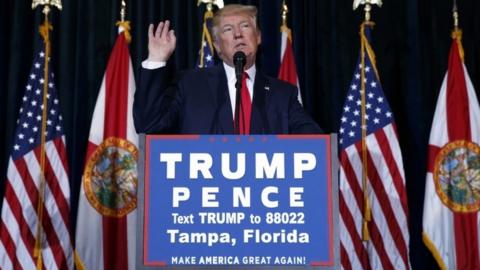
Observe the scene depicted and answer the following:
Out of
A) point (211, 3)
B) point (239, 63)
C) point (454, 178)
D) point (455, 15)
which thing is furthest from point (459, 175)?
point (239, 63)

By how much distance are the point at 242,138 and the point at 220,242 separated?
315 mm

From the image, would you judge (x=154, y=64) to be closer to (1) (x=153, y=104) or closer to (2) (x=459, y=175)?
(1) (x=153, y=104)

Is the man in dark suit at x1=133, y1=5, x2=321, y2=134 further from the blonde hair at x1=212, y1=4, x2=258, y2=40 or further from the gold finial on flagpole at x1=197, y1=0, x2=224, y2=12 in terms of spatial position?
the gold finial on flagpole at x1=197, y1=0, x2=224, y2=12

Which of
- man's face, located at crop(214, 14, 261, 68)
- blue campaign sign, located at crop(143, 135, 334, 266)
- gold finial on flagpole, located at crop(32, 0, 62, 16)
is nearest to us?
blue campaign sign, located at crop(143, 135, 334, 266)

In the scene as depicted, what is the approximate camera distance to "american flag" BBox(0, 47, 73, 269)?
16.1ft

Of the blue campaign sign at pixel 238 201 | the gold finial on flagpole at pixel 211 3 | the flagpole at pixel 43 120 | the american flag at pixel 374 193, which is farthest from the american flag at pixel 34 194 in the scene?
the blue campaign sign at pixel 238 201

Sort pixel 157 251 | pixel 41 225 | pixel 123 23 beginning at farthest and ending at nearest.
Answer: pixel 123 23, pixel 41 225, pixel 157 251

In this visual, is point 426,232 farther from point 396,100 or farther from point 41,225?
point 41,225

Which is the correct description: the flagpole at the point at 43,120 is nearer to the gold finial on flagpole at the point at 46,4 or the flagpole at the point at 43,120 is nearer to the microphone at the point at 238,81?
the gold finial on flagpole at the point at 46,4

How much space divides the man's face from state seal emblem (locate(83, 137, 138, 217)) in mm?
2447

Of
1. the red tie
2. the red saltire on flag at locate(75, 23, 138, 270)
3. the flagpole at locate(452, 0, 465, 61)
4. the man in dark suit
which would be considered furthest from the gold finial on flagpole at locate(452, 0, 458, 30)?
the red tie

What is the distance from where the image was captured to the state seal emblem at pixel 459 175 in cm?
516

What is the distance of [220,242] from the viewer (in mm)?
2014

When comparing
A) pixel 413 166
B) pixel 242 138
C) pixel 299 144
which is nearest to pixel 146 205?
pixel 242 138
